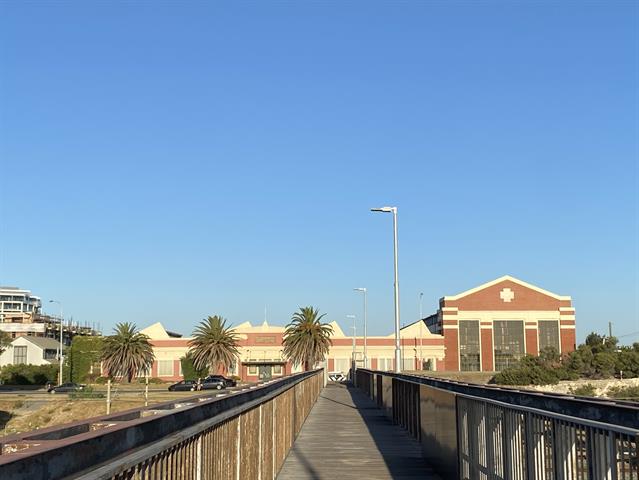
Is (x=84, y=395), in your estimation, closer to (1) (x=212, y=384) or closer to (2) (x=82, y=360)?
(1) (x=212, y=384)

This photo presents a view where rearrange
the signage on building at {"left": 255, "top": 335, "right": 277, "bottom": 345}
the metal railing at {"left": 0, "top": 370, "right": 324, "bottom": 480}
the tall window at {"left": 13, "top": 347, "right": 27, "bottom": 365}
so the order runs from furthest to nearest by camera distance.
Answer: the tall window at {"left": 13, "top": 347, "right": 27, "bottom": 365}, the signage on building at {"left": 255, "top": 335, "right": 277, "bottom": 345}, the metal railing at {"left": 0, "top": 370, "right": 324, "bottom": 480}

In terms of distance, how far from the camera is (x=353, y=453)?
15.2 meters

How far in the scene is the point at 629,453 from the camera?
471 cm

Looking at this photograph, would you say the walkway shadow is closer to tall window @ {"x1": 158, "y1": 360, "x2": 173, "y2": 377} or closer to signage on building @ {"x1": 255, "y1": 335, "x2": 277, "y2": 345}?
tall window @ {"x1": 158, "y1": 360, "x2": 173, "y2": 377}

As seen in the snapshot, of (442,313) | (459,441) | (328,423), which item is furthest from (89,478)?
(442,313)

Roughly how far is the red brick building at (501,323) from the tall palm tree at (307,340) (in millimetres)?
26652

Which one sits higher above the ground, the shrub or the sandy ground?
the shrub

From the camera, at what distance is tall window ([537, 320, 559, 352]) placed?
367 feet

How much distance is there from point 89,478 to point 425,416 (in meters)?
11.6

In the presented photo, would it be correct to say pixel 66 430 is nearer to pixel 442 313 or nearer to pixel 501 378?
pixel 501 378

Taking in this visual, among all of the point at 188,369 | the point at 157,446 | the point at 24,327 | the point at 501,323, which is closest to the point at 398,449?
the point at 157,446

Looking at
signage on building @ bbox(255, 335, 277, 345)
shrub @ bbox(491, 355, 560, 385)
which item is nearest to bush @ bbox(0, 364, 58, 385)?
signage on building @ bbox(255, 335, 277, 345)

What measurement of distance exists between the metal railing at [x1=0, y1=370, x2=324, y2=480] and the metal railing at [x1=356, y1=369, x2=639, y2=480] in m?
2.68

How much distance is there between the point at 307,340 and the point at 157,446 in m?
87.0
